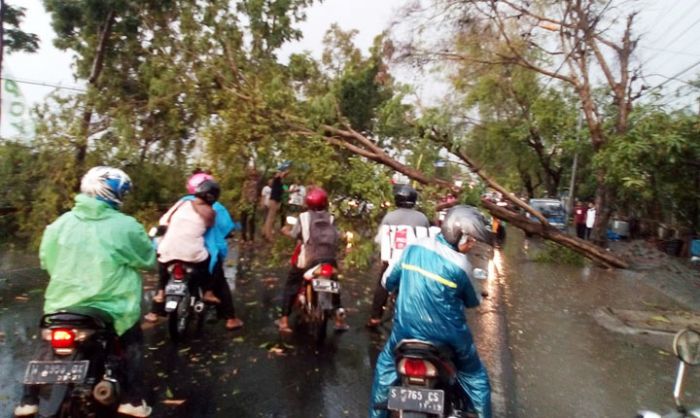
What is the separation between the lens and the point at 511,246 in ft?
65.9

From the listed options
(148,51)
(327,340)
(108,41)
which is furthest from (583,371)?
(108,41)

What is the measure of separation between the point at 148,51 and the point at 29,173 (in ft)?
9.44

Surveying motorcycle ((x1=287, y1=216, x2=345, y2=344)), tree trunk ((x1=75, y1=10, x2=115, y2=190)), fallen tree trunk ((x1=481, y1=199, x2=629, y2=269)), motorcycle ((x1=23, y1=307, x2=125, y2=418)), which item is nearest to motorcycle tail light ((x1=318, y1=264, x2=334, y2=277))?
motorcycle ((x1=287, y1=216, x2=345, y2=344))

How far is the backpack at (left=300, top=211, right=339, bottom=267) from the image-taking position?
6285mm

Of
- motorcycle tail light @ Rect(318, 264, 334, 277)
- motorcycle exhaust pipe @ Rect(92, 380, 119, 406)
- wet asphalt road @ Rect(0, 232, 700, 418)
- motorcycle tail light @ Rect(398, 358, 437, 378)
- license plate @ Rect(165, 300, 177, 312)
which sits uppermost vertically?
motorcycle tail light @ Rect(318, 264, 334, 277)

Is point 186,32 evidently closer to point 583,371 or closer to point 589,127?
point 583,371

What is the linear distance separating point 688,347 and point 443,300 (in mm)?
1360

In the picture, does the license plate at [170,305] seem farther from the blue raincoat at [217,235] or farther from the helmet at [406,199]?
the helmet at [406,199]

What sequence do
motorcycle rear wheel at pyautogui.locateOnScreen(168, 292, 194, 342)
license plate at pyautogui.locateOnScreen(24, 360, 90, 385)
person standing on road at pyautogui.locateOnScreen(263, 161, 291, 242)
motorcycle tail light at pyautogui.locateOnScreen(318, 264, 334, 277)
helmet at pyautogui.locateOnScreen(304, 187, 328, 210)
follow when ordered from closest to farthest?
license plate at pyautogui.locateOnScreen(24, 360, 90, 385) → motorcycle rear wheel at pyautogui.locateOnScreen(168, 292, 194, 342) → motorcycle tail light at pyautogui.locateOnScreen(318, 264, 334, 277) → helmet at pyautogui.locateOnScreen(304, 187, 328, 210) → person standing on road at pyautogui.locateOnScreen(263, 161, 291, 242)

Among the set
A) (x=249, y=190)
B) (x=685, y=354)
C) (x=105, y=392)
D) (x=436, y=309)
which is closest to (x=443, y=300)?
(x=436, y=309)

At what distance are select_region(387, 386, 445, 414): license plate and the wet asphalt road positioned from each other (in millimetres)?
1565

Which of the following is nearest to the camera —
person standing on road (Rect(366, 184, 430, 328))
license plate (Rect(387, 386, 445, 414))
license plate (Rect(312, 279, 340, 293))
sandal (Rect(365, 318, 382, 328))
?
license plate (Rect(387, 386, 445, 414))

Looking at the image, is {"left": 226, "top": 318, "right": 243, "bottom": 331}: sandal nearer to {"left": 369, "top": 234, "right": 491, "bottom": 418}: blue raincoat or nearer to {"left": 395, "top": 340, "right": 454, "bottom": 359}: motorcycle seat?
{"left": 369, "top": 234, "right": 491, "bottom": 418}: blue raincoat

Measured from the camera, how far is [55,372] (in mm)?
3316
